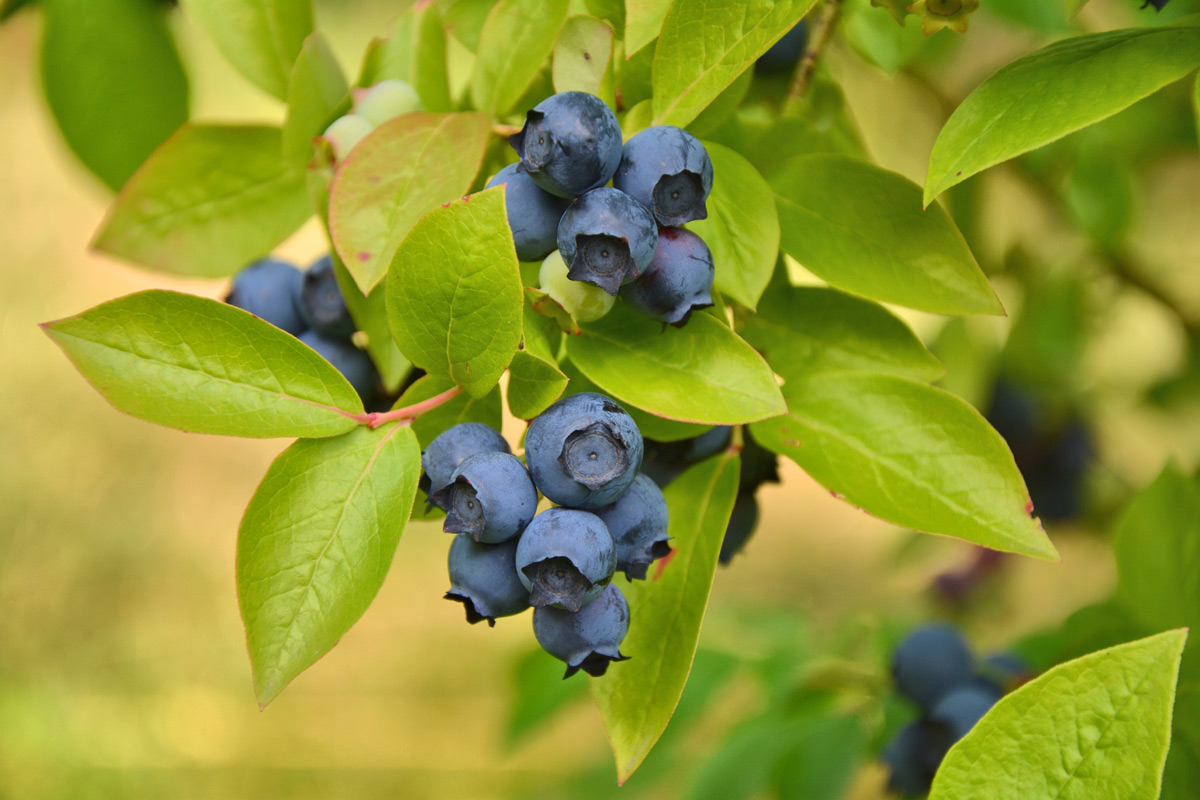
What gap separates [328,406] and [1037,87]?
1.38 ft

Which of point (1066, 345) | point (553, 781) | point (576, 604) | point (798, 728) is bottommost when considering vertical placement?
point (553, 781)

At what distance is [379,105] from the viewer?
635 millimetres

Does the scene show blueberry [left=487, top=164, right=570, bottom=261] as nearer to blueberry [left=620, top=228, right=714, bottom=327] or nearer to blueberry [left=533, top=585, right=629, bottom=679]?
blueberry [left=620, top=228, right=714, bottom=327]

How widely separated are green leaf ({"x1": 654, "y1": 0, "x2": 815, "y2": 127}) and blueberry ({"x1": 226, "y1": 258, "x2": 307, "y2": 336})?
1.06 ft

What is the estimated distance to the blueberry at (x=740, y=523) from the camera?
27.6 inches

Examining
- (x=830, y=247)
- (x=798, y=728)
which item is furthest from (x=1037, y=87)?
(x=798, y=728)

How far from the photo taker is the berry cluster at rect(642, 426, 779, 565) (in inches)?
24.6

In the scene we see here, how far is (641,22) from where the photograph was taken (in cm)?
54

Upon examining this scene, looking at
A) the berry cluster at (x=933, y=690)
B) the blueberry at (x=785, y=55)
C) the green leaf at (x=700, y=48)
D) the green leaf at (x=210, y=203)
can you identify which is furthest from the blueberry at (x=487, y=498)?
the berry cluster at (x=933, y=690)

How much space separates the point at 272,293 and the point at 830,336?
1.34 ft

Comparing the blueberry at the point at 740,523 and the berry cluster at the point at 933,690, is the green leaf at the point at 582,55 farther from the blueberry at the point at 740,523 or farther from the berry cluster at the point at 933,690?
the berry cluster at the point at 933,690

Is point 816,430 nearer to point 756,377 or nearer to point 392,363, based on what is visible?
point 756,377

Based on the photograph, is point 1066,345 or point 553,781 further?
point 553,781

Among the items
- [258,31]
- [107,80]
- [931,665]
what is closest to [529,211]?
[258,31]
